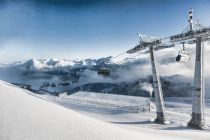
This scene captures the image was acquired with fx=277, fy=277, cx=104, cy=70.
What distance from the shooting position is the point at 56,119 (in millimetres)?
11430

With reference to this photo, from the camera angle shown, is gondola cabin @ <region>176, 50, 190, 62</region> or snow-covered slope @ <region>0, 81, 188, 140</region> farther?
gondola cabin @ <region>176, 50, 190, 62</region>

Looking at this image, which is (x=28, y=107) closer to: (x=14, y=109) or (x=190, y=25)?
(x=14, y=109)

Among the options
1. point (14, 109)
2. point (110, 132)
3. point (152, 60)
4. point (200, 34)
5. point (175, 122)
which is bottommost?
point (175, 122)

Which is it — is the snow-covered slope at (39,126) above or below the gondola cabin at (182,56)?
below

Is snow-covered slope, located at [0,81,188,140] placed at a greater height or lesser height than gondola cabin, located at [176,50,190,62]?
lesser

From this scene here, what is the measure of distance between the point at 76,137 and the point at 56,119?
2187 millimetres

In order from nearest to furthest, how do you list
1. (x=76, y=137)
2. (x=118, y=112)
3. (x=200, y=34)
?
(x=76, y=137)
(x=200, y=34)
(x=118, y=112)

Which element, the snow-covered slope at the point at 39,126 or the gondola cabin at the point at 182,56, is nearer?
the snow-covered slope at the point at 39,126

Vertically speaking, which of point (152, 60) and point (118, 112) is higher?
point (152, 60)

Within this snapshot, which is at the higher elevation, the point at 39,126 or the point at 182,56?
the point at 182,56

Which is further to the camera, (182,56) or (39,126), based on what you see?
(182,56)

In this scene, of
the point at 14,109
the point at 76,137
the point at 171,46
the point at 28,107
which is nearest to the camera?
the point at 76,137

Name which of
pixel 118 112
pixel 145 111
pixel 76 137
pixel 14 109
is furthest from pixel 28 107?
pixel 145 111

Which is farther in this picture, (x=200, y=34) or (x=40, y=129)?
(x=200, y=34)
